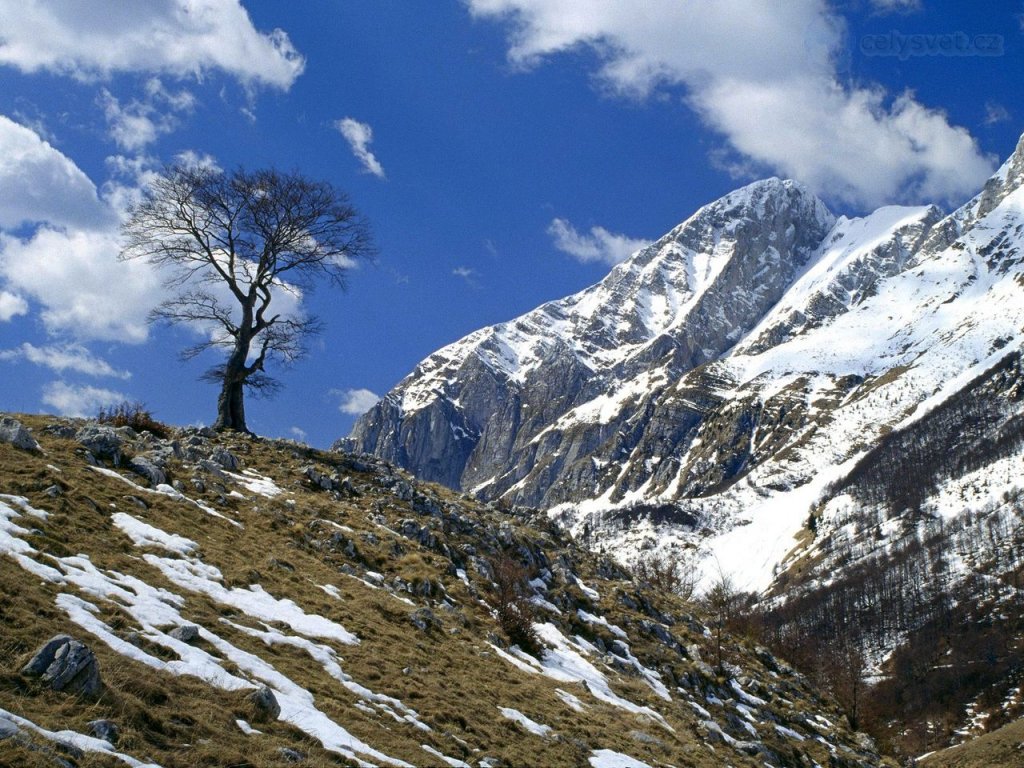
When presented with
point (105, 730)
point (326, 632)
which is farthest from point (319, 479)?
point (105, 730)

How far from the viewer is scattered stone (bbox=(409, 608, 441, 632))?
2222cm

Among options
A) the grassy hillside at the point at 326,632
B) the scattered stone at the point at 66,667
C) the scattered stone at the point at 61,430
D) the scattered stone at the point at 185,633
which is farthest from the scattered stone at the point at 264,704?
the scattered stone at the point at 61,430

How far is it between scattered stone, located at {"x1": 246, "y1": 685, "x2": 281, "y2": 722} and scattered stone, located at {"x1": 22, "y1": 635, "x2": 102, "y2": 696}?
8.60 feet

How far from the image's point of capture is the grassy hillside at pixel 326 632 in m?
12.4

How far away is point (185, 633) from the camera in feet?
49.4

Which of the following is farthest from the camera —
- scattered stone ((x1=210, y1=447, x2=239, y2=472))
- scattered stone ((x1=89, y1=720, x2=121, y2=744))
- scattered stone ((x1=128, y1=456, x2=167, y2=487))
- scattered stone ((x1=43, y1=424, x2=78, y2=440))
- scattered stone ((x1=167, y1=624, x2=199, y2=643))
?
scattered stone ((x1=210, y1=447, x2=239, y2=472))

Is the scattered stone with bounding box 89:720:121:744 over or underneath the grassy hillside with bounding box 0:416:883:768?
underneath

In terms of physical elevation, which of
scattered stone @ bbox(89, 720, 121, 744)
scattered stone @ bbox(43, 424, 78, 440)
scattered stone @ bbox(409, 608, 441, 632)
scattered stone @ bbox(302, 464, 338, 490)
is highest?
scattered stone @ bbox(302, 464, 338, 490)

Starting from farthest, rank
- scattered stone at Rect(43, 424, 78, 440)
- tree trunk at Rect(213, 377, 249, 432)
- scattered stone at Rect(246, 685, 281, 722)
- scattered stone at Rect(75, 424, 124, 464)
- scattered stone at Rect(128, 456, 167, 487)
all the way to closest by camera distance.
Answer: tree trunk at Rect(213, 377, 249, 432), scattered stone at Rect(43, 424, 78, 440), scattered stone at Rect(75, 424, 124, 464), scattered stone at Rect(128, 456, 167, 487), scattered stone at Rect(246, 685, 281, 722)

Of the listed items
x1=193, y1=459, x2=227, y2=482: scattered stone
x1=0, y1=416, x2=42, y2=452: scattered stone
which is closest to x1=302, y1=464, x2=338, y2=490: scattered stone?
x1=193, y1=459, x2=227, y2=482: scattered stone

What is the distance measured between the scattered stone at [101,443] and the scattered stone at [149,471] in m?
0.52

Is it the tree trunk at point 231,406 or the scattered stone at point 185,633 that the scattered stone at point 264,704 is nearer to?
the scattered stone at point 185,633

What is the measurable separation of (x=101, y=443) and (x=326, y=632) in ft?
36.2

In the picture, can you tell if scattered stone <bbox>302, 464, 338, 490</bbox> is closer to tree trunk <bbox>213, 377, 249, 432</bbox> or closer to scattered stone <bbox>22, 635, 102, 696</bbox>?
tree trunk <bbox>213, 377, 249, 432</bbox>
